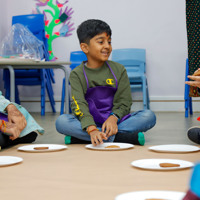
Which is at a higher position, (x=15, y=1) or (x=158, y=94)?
(x=15, y=1)

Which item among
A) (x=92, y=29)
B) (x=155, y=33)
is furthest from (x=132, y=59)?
(x=92, y=29)

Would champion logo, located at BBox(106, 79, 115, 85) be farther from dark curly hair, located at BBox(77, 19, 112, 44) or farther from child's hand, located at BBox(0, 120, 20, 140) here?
child's hand, located at BBox(0, 120, 20, 140)

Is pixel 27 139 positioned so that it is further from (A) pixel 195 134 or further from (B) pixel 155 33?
(B) pixel 155 33

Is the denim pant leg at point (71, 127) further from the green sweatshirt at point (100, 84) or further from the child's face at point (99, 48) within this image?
the child's face at point (99, 48)

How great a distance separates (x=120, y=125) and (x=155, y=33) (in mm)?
2680

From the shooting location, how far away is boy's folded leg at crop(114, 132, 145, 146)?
1.68 meters

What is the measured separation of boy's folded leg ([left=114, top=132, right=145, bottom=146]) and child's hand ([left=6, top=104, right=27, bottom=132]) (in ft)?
1.53

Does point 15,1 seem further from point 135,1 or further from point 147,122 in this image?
point 147,122

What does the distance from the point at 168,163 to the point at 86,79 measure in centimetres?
85

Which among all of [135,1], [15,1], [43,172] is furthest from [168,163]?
[15,1]

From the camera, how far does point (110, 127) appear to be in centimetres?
164

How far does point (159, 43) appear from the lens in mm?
4223

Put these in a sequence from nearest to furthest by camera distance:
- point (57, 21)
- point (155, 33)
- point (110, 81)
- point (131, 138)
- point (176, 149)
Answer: point (176, 149) < point (131, 138) < point (110, 81) < point (155, 33) < point (57, 21)

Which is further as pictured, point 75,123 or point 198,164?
point 75,123
